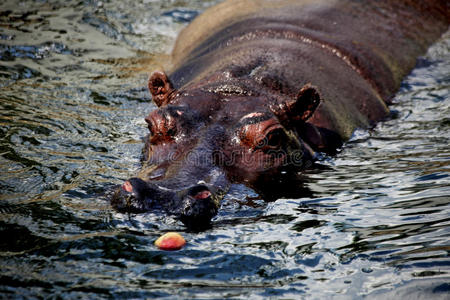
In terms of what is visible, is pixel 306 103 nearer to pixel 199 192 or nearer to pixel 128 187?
pixel 199 192

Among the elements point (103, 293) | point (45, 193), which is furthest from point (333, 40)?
point (103, 293)

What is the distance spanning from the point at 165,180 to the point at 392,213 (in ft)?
5.73

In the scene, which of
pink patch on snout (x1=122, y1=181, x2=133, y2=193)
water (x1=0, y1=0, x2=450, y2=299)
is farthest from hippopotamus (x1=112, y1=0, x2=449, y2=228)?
water (x1=0, y1=0, x2=450, y2=299)

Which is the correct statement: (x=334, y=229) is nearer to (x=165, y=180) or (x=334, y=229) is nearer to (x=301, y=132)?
(x=165, y=180)

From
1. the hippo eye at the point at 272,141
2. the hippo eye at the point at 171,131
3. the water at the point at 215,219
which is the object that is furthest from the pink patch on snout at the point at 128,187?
the hippo eye at the point at 272,141

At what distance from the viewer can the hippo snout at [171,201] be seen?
4.26m

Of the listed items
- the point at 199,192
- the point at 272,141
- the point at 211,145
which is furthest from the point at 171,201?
the point at 272,141

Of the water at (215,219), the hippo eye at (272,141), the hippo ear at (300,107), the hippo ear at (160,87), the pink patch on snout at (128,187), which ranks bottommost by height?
the water at (215,219)

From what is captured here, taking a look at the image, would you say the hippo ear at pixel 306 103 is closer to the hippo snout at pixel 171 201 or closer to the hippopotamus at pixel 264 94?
the hippopotamus at pixel 264 94

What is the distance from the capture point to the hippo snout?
4.26 metres

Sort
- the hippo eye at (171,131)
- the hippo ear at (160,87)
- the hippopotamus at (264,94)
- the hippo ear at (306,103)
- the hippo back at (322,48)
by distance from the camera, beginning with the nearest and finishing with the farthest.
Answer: the hippopotamus at (264,94), the hippo eye at (171,131), the hippo ear at (306,103), the hippo ear at (160,87), the hippo back at (322,48)

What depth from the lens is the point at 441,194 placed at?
5094 mm

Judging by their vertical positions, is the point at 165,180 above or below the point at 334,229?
above

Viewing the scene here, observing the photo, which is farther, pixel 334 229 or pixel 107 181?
pixel 107 181
